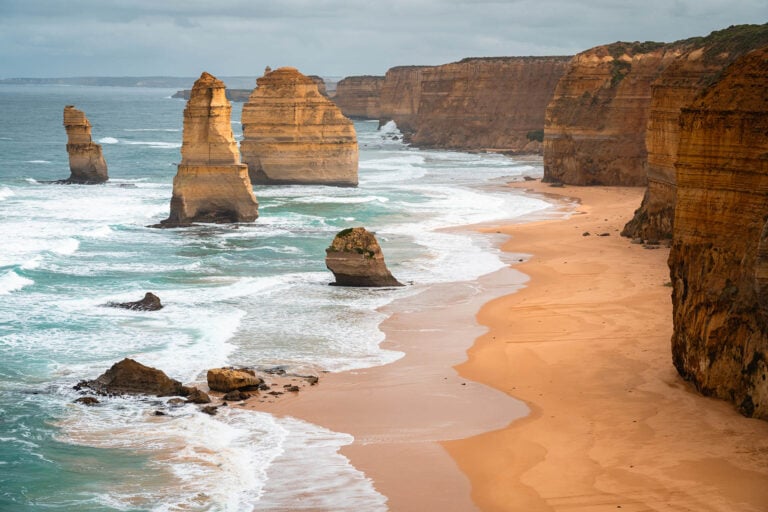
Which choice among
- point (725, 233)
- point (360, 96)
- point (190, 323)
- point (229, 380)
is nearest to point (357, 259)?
point (190, 323)

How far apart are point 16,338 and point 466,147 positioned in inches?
2972

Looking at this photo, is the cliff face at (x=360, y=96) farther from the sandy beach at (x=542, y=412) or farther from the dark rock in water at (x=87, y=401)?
the dark rock in water at (x=87, y=401)

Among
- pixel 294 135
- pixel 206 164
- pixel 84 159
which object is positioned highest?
pixel 294 135

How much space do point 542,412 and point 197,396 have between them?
5.55 m

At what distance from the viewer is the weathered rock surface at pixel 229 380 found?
18.0 meters

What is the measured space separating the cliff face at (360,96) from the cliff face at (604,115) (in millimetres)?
89868

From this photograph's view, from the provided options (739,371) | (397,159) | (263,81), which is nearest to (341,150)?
(263,81)

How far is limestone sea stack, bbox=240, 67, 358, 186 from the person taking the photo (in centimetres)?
5369

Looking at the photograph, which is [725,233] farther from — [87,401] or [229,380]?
[87,401]

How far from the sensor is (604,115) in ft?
171

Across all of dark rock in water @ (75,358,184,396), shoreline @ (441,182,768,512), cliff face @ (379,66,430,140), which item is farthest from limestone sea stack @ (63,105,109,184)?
cliff face @ (379,66,430,140)

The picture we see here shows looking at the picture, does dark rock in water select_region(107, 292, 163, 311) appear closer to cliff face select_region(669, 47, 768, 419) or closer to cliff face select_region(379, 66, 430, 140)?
cliff face select_region(669, 47, 768, 419)

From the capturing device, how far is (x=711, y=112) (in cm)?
1580

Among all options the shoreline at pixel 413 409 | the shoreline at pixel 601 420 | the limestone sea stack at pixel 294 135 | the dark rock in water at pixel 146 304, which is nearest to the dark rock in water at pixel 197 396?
the shoreline at pixel 413 409
